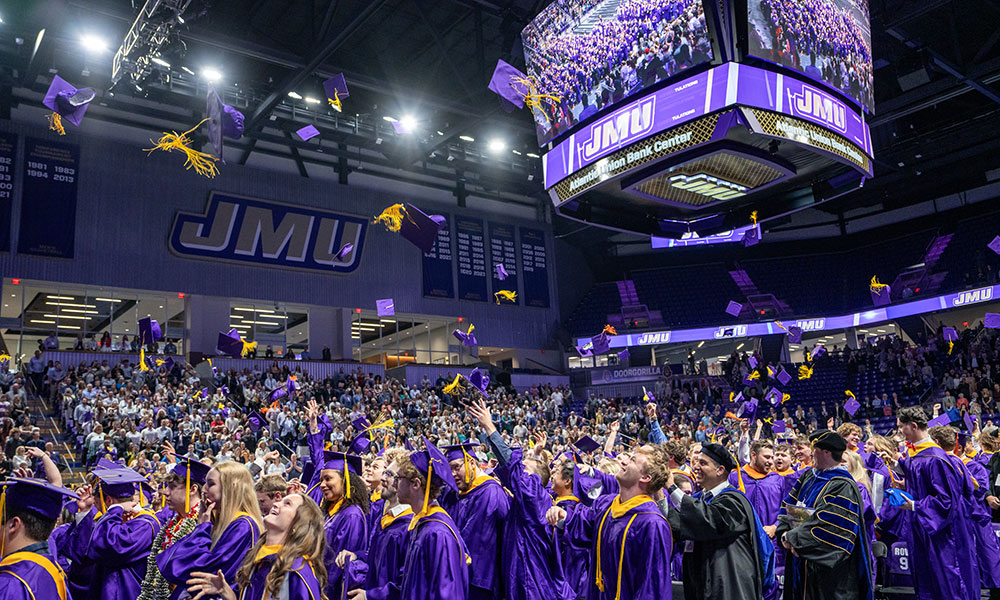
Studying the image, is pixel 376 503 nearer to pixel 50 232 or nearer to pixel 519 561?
pixel 519 561

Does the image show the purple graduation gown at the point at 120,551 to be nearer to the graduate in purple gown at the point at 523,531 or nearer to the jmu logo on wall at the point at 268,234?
the graduate in purple gown at the point at 523,531

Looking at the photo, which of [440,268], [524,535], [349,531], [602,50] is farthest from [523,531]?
[440,268]

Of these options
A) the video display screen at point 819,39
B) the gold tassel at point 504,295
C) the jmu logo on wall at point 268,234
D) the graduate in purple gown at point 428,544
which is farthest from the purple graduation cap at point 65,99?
the gold tassel at point 504,295

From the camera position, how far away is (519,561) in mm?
5695

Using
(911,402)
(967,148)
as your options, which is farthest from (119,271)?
(967,148)

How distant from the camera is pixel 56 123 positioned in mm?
23984

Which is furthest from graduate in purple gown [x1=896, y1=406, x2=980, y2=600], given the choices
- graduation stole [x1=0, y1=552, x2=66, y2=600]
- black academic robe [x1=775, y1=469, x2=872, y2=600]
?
graduation stole [x1=0, y1=552, x2=66, y2=600]

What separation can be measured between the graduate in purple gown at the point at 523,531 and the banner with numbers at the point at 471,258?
28.0 m

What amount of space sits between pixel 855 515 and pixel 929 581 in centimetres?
287

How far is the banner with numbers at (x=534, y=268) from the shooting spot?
1414 inches

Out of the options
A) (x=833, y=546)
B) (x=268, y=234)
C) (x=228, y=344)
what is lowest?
(x=833, y=546)

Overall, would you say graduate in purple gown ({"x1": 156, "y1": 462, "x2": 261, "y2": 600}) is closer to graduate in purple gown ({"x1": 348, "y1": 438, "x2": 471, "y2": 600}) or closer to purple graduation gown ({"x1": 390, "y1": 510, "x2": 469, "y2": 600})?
graduate in purple gown ({"x1": 348, "y1": 438, "x2": 471, "y2": 600})

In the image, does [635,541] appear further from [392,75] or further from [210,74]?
[392,75]

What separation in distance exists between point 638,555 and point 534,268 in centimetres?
3218
